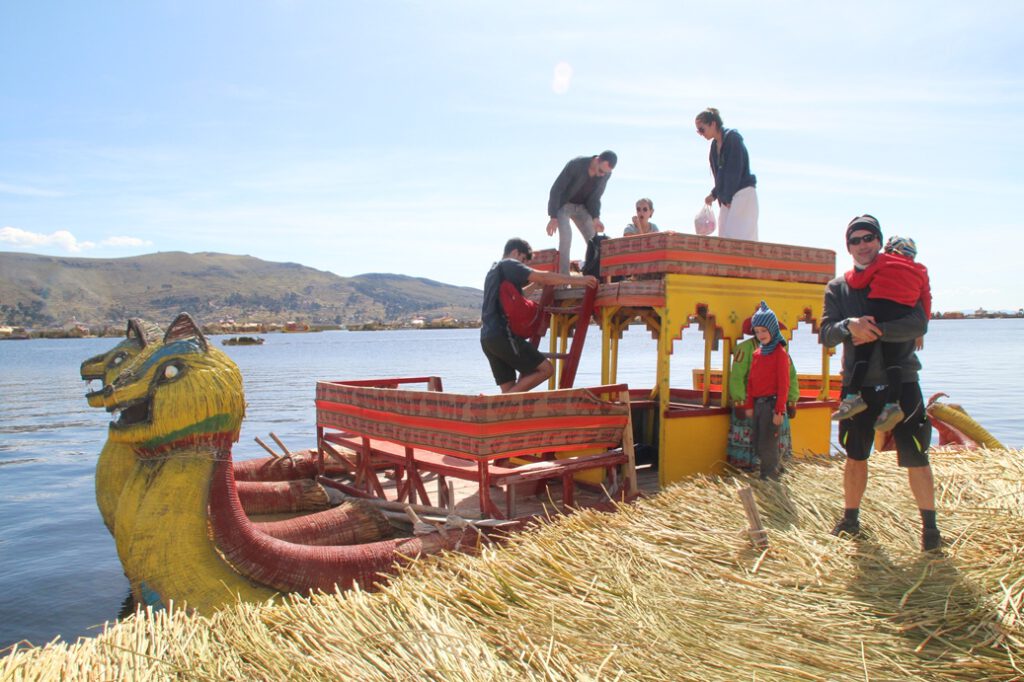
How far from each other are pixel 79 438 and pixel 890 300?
28.5 m

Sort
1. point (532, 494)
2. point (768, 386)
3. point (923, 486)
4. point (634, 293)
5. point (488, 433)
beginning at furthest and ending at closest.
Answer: point (532, 494), point (634, 293), point (768, 386), point (488, 433), point (923, 486)

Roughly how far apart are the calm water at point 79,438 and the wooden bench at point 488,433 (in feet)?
11.5

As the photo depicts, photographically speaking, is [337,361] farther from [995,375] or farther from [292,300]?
[292,300]

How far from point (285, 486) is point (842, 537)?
20.7 ft

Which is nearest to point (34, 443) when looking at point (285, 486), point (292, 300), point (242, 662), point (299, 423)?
point (299, 423)

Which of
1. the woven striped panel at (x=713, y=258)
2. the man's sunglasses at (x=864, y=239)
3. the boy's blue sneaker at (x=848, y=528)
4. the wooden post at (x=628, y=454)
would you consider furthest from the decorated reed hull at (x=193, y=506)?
the man's sunglasses at (x=864, y=239)

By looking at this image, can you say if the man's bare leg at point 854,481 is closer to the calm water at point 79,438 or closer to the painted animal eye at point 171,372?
the painted animal eye at point 171,372

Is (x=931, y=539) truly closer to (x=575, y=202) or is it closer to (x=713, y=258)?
(x=713, y=258)

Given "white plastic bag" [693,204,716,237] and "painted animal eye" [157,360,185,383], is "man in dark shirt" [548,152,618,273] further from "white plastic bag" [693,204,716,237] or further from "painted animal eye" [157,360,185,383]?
"painted animal eye" [157,360,185,383]

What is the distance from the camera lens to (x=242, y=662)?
4234mm

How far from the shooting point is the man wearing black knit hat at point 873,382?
5.24 metres

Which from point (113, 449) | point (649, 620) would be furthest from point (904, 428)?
point (113, 449)

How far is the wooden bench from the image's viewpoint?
7250 millimetres

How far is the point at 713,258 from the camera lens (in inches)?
360
